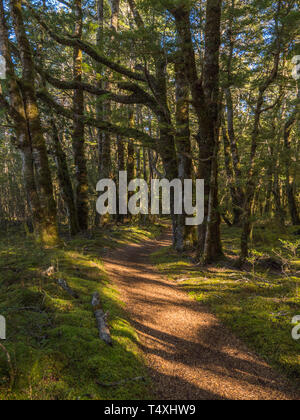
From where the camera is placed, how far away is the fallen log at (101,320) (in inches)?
178

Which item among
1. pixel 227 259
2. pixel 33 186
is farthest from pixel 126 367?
pixel 33 186

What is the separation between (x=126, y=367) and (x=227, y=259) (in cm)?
765

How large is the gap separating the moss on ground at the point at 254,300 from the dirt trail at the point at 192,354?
288 millimetres

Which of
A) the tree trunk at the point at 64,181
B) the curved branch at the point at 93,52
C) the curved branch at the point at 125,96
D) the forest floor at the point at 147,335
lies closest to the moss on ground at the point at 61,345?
the forest floor at the point at 147,335

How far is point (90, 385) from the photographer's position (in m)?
3.42

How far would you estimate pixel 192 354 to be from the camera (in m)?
5.00

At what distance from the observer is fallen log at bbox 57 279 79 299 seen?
6.17 metres

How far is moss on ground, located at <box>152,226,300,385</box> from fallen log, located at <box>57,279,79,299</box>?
3.65m

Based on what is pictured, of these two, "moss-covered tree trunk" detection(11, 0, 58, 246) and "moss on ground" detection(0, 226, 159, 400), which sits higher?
"moss-covered tree trunk" detection(11, 0, 58, 246)

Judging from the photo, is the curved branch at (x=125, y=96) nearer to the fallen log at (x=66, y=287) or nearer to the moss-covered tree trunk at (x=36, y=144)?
the moss-covered tree trunk at (x=36, y=144)

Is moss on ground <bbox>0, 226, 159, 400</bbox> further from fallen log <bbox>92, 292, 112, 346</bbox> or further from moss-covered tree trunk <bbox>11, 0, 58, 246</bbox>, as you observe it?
moss-covered tree trunk <bbox>11, 0, 58, 246</bbox>

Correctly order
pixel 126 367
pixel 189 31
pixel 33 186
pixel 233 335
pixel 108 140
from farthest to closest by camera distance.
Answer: pixel 108 140 < pixel 33 186 < pixel 189 31 < pixel 233 335 < pixel 126 367

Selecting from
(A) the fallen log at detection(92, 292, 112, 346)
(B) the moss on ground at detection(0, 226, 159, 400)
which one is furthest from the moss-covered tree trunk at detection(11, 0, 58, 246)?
(A) the fallen log at detection(92, 292, 112, 346)

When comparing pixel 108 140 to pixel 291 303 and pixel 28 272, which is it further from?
pixel 291 303
